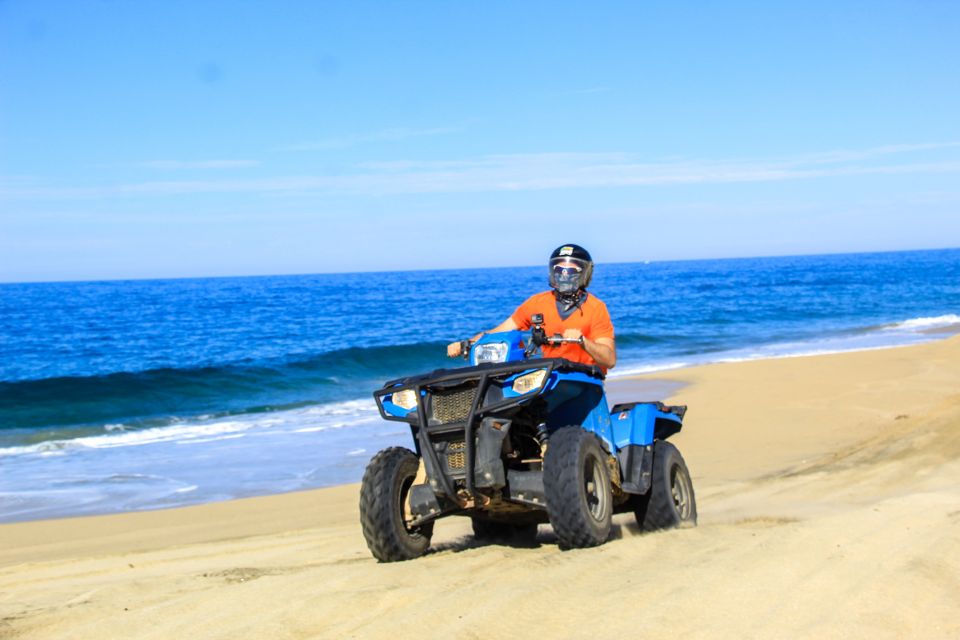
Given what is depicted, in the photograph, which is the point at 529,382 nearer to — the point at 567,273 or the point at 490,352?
the point at 490,352

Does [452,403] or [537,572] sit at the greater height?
Answer: [452,403]

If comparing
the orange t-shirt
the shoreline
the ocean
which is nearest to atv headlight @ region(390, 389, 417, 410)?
the orange t-shirt

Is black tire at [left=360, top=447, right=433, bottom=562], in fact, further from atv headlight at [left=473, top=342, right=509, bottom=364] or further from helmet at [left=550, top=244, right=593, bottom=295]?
helmet at [left=550, top=244, right=593, bottom=295]

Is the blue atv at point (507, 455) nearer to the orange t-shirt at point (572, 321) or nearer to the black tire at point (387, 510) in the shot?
the black tire at point (387, 510)

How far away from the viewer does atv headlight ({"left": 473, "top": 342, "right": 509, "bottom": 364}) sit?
5.68 m

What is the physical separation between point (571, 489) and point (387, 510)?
1108 millimetres

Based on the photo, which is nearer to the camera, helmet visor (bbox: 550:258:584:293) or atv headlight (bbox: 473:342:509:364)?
atv headlight (bbox: 473:342:509:364)

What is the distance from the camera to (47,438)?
691 inches

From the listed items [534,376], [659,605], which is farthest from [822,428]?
[659,605]

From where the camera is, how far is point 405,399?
5.66m

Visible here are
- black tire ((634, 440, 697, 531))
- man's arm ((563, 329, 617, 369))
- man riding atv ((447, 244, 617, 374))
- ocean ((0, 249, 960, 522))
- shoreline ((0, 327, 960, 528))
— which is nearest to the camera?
man's arm ((563, 329, 617, 369))

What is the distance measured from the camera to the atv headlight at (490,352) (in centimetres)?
568

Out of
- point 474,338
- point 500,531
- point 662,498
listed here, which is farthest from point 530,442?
point 500,531

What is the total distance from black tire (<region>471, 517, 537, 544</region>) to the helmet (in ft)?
5.62
